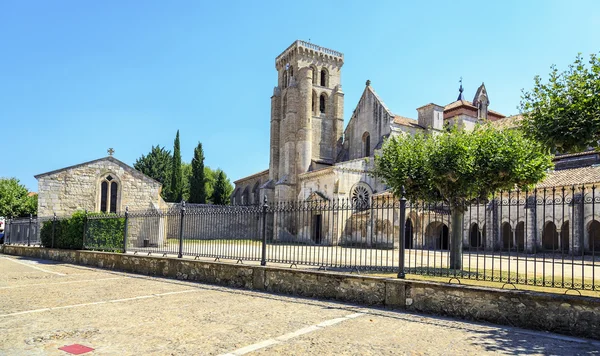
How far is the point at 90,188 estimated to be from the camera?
2853 centimetres

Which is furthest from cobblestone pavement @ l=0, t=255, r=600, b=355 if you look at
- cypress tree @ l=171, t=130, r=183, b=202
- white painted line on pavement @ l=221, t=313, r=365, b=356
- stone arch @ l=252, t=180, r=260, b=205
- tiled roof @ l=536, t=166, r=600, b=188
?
cypress tree @ l=171, t=130, r=183, b=202

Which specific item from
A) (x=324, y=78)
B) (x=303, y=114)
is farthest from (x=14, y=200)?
(x=324, y=78)

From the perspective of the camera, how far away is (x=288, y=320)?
7.06 m

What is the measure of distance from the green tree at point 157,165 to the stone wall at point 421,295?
49762 millimetres

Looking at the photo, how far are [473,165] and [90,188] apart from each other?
25.3 metres

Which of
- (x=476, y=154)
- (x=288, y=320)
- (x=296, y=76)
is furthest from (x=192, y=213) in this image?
(x=296, y=76)

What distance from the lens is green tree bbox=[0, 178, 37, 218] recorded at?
3988 cm

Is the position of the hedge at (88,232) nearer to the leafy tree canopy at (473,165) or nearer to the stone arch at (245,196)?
the leafy tree canopy at (473,165)

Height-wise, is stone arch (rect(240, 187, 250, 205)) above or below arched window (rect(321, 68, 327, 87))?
below

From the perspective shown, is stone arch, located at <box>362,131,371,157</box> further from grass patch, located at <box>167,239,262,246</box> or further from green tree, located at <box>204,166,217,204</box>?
grass patch, located at <box>167,239,262,246</box>

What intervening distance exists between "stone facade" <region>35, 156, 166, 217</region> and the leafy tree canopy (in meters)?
21.8

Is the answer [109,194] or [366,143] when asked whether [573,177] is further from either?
[109,194]

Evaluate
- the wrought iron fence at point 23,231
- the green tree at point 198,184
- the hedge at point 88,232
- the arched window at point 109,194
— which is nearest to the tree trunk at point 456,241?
the hedge at point 88,232

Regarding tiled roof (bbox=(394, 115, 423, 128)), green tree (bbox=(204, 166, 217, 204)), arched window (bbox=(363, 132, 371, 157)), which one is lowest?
green tree (bbox=(204, 166, 217, 204))
